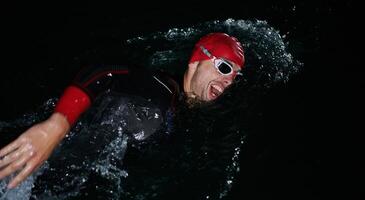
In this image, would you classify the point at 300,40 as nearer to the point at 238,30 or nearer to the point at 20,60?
the point at 238,30

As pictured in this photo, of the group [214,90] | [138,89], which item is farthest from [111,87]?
[214,90]

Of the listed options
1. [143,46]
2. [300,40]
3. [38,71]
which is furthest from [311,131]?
[38,71]

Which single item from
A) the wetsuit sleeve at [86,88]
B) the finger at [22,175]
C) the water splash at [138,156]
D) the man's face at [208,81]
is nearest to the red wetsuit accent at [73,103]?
the wetsuit sleeve at [86,88]

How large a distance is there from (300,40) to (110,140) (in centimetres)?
459

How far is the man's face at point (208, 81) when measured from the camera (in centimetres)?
404

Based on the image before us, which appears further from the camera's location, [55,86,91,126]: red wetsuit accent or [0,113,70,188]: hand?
[55,86,91,126]: red wetsuit accent

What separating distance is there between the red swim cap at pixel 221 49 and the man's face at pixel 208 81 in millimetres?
81

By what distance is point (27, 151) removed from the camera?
261 cm

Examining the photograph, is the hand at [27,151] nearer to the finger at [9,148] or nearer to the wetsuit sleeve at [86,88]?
the finger at [9,148]

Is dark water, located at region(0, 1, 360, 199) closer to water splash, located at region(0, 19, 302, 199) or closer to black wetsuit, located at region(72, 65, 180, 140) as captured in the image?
water splash, located at region(0, 19, 302, 199)

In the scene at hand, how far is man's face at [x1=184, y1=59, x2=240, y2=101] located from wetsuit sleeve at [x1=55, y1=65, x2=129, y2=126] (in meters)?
0.93

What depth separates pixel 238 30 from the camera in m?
7.02

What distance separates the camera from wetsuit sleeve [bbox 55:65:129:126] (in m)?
3.05

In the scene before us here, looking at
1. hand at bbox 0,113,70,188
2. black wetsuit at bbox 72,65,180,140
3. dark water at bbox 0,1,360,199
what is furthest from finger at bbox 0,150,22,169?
dark water at bbox 0,1,360,199
